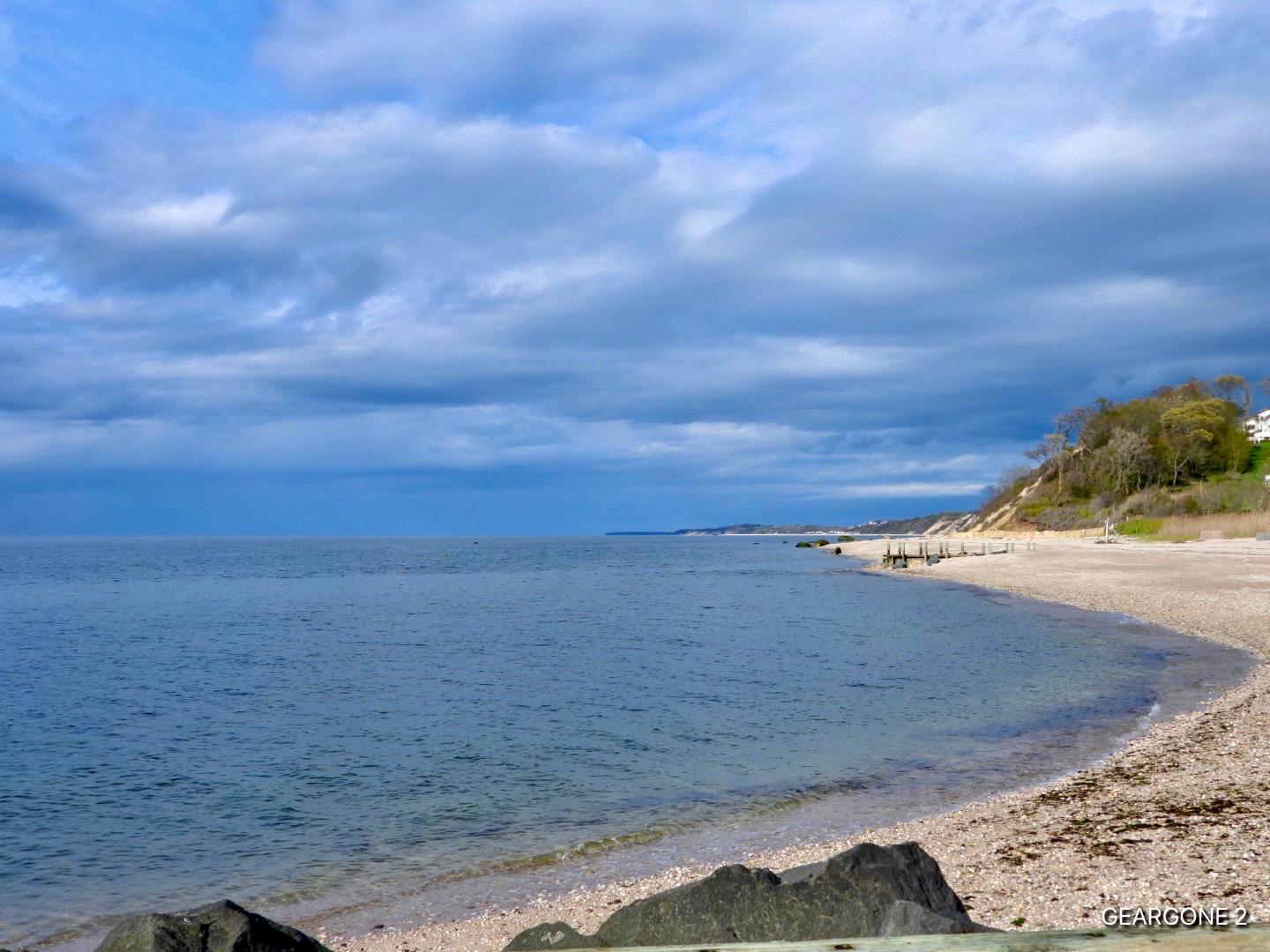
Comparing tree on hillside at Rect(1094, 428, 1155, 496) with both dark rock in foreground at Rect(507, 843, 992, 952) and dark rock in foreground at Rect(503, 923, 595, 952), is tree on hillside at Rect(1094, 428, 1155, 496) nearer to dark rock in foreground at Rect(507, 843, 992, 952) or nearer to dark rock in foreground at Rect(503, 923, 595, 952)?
dark rock in foreground at Rect(507, 843, 992, 952)

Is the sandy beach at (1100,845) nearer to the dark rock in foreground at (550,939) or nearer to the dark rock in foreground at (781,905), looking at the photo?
the dark rock in foreground at (781,905)

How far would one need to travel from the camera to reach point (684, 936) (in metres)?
6.18

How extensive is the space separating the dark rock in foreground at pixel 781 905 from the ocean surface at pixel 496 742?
450cm

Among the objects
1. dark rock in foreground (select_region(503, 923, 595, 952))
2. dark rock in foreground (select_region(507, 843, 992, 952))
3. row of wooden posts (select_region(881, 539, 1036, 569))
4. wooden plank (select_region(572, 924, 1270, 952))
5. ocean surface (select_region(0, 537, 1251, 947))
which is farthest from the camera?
row of wooden posts (select_region(881, 539, 1036, 569))

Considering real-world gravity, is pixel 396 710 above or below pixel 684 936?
below

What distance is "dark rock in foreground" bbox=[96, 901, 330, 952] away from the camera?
584 centimetres

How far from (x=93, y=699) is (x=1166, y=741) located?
86.3 ft

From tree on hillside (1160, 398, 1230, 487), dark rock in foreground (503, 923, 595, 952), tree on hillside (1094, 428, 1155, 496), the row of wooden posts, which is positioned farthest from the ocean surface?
tree on hillside (1160, 398, 1230, 487)

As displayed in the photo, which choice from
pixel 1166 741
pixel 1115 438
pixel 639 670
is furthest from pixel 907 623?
pixel 1115 438

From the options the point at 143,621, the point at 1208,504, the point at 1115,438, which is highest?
the point at 1115,438

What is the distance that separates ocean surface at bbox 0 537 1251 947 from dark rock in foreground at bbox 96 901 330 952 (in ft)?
14.6

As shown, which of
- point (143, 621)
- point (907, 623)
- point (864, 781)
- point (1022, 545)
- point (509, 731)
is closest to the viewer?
point (864, 781)

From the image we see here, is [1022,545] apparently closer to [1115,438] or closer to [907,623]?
[1115,438]

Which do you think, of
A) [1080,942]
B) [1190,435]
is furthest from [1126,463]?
[1080,942]
